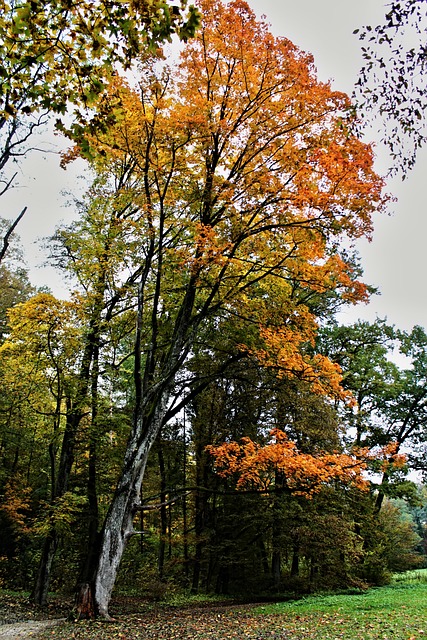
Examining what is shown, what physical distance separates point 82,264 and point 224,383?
6.65 m

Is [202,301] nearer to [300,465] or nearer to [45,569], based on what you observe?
[300,465]

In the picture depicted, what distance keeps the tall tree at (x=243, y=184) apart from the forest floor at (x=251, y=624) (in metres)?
0.93

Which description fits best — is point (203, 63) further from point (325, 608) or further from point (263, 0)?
point (325, 608)

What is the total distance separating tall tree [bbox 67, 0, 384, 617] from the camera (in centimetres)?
741

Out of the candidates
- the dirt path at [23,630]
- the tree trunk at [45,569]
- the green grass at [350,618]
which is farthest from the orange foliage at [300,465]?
the tree trunk at [45,569]

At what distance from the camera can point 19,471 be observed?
1947 centimetres

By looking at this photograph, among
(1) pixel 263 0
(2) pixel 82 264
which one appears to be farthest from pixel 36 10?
(2) pixel 82 264

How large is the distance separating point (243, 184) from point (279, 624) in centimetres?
819

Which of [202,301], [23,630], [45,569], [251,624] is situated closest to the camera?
[23,630]

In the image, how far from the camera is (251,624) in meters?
7.44

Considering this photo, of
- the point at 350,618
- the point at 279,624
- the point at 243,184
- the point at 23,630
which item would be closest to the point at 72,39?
the point at 243,184

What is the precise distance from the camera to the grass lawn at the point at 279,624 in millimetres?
5926

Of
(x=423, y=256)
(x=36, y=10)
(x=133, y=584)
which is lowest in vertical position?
(x=133, y=584)

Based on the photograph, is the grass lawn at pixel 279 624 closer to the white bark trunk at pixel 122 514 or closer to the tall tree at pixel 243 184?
the white bark trunk at pixel 122 514
